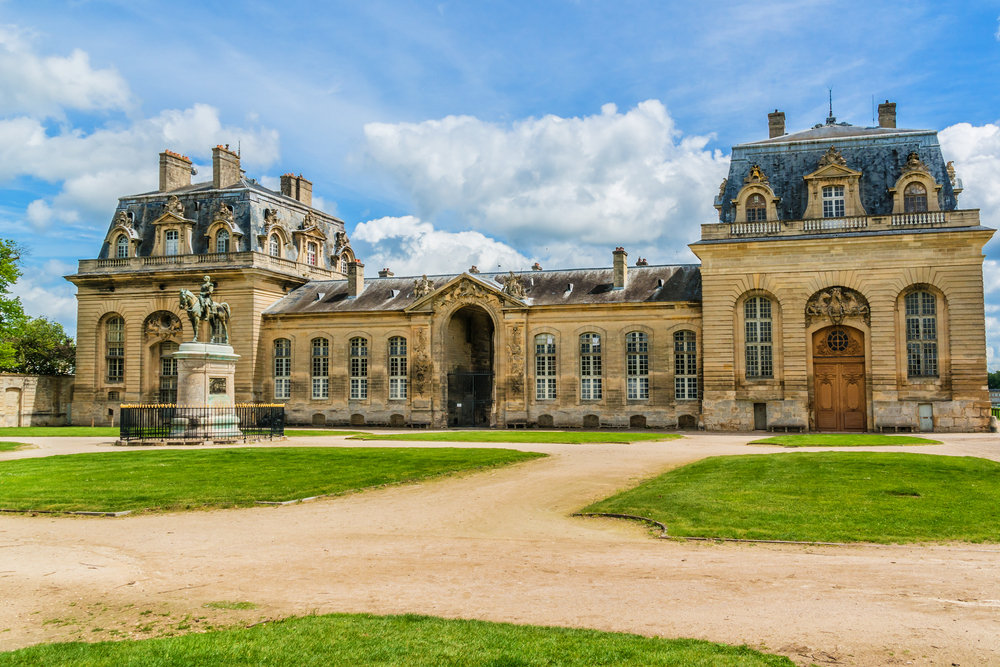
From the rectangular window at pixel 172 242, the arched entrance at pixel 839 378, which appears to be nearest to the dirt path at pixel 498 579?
the arched entrance at pixel 839 378

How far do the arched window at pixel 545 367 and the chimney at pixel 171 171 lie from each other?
25812mm

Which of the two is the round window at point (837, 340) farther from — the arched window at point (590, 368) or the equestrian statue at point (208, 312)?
the equestrian statue at point (208, 312)

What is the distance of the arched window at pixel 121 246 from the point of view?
4778 cm

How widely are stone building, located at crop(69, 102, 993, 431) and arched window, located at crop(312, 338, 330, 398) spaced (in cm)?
9

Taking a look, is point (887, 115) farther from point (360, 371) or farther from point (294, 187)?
point (294, 187)

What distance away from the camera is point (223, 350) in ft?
96.2

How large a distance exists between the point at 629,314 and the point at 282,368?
19.5m

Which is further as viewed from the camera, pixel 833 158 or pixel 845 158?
pixel 845 158

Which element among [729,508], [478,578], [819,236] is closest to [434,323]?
[819,236]

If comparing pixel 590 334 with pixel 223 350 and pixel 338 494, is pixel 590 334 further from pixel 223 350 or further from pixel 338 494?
pixel 338 494

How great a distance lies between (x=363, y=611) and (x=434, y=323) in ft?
114

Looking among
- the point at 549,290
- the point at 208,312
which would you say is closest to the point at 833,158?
the point at 549,290

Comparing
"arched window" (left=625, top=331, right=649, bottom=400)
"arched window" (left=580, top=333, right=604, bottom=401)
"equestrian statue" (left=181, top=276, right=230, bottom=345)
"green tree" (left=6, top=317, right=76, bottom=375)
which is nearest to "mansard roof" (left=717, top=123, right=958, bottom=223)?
"arched window" (left=625, top=331, right=649, bottom=400)

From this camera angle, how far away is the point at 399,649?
254 inches
